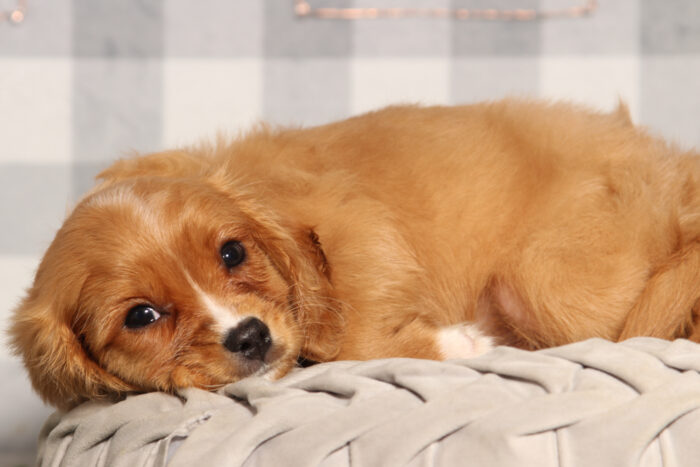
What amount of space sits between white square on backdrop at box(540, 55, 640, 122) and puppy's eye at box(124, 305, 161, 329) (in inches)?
77.5

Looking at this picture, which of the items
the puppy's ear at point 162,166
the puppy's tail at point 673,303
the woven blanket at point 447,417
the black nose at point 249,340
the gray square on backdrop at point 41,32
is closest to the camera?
the woven blanket at point 447,417

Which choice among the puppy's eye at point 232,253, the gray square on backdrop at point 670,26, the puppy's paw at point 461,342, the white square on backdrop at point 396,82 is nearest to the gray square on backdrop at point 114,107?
the white square on backdrop at point 396,82

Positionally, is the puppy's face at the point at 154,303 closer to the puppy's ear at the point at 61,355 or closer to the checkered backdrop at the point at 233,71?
the puppy's ear at the point at 61,355

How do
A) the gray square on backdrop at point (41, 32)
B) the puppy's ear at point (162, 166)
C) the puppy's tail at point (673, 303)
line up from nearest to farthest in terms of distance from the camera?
the puppy's tail at point (673, 303) → the puppy's ear at point (162, 166) → the gray square on backdrop at point (41, 32)

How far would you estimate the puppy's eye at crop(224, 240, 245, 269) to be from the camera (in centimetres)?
176

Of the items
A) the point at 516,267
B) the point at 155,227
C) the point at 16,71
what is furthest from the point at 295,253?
the point at 16,71

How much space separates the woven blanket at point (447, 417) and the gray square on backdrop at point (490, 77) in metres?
1.77

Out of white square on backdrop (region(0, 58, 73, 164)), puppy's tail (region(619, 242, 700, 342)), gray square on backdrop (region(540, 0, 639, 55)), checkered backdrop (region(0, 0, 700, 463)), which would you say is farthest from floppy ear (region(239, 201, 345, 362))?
gray square on backdrop (region(540, 0, 639, 55))

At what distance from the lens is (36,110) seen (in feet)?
10.0

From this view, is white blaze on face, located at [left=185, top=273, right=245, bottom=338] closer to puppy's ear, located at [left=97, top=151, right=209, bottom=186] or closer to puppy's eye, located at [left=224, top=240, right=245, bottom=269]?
puppy's eye, located at [left=224, top=240, right=245, bottom=269]

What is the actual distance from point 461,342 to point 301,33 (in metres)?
1.63

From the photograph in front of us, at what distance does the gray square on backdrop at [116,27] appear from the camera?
3.02 meters

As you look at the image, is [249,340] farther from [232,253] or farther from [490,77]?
[490,77]

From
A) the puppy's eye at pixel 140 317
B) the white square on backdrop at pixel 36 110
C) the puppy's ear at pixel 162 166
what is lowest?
the puppy's eye at pixel 140 317
